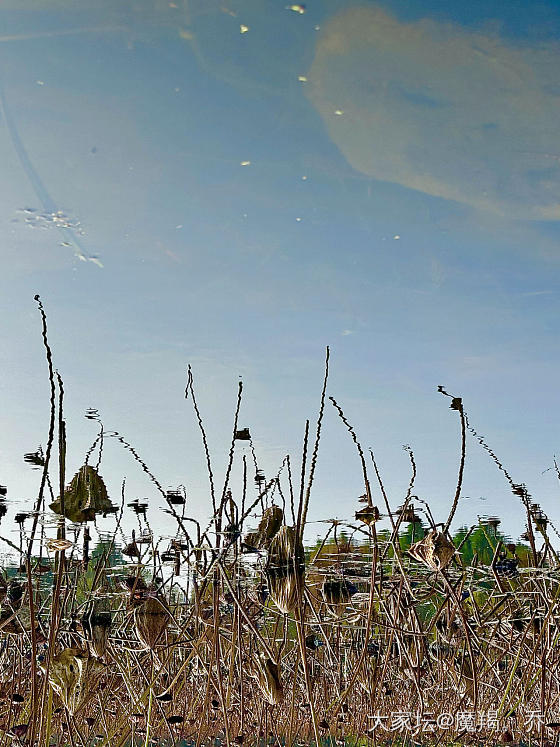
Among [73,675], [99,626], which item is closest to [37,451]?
[73,675]

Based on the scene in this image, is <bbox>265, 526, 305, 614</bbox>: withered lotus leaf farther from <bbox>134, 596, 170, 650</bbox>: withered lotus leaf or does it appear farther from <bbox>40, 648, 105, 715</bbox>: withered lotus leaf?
<bbox>40, 648, 105, 715</bbox>: withered lotus leaf

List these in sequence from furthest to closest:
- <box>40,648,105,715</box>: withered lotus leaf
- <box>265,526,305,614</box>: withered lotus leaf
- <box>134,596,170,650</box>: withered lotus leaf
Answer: <box>134,596,170,650</box>: withered lotus leaf, <box>265,526,305,614</box>: withered lotus leaf, <box>40,648,105,715</box>: withered lotus leaf

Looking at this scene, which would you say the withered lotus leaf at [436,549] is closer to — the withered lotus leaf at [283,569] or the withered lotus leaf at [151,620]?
the withered lotus leaf at [283,569]

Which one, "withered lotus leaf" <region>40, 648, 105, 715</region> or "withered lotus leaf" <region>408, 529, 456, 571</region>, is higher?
"withered lotus leaf" <region>408, 529, 456, 571</region>

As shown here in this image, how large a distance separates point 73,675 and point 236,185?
230 centimetres

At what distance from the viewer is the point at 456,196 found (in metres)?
3.54

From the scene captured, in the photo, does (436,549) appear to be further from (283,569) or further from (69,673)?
(69,673)

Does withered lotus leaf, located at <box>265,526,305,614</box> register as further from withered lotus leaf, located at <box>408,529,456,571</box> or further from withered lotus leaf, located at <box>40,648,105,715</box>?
withered lotus leaf, located at <box>40,648,105,715</box>

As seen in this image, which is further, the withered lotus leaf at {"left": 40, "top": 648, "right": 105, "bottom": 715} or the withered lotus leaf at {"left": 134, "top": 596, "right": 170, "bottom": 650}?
the withered lotus leaf at {"left": 134, "top": 596, "right": 170, "bottom": 650}

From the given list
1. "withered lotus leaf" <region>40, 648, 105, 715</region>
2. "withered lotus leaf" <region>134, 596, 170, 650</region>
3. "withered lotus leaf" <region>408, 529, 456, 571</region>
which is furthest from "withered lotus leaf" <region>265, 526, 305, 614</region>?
"withered lotus leaf" <region>40, 648, 105, 715</region>

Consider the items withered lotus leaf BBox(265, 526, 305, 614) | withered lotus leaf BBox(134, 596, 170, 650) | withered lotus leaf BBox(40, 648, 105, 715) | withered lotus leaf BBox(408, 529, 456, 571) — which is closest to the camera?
withered lotus leaf BBox(40, 648, 105, 715)

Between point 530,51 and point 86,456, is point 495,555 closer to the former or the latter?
point 86,456

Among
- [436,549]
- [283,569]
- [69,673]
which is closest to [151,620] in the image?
[283,569]

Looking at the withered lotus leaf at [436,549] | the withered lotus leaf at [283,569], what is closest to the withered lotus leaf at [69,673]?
the withered lotus leaf at [283,569]
